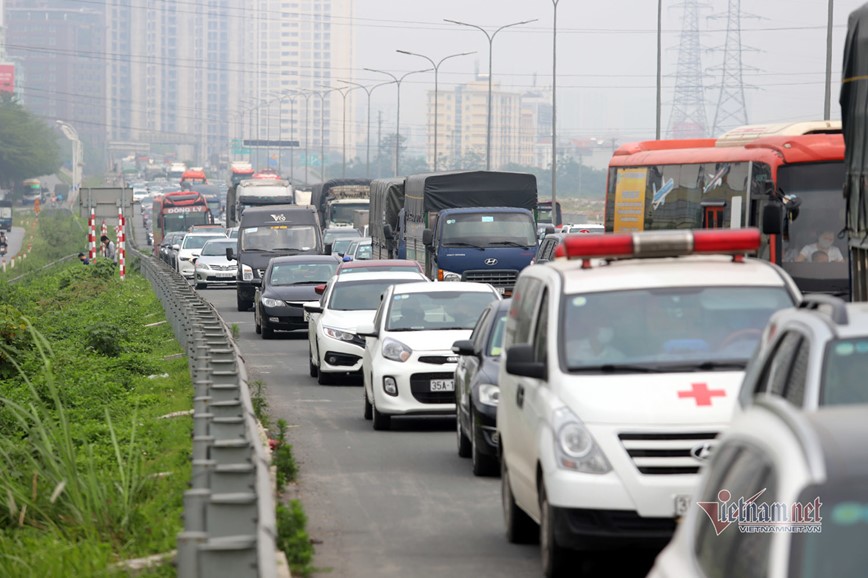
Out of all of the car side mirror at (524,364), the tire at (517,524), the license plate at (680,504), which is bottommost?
the tire at (517,524)

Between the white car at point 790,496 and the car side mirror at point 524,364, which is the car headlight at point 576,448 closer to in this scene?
the car side mirror at point 524,364

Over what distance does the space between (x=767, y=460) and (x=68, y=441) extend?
620 cm

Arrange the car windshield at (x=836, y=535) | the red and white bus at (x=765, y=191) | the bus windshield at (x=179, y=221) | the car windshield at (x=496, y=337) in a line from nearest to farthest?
1. the car windshield at (x=836, y=535)
2. the car windshield at (x=496, y=337)
3. the red and white bus at (x=765, y=191)
4. the bus windshield at (x=179, y=221)

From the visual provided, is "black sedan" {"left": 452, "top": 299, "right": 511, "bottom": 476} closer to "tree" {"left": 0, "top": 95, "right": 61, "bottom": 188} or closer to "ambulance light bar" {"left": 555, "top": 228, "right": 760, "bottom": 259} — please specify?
"ambulance light bar" {"left": 555, "top": 228, "right": 760, "bottom": 259}

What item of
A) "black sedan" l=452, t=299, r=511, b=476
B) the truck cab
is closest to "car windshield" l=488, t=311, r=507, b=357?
"black sedan" l=452, t=299, r=511, b=476

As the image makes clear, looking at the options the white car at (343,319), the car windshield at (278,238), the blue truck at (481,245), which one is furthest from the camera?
the car windshield at (278,238)

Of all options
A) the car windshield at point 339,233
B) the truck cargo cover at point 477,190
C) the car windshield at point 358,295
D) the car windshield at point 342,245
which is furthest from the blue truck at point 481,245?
the car windshield at point 339,233

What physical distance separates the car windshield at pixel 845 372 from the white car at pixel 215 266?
4677cm

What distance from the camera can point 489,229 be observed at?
34.2 m

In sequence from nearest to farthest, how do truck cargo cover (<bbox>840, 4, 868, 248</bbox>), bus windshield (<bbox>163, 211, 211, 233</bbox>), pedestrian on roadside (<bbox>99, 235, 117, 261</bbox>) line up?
truck cargo cover (<bbox>840, 4, 868, 248</bbox>)
pedestrian on roadside (<bbox>99, 235, 117, 261</bbox>)
bus windshield (<bbox>163, 211, 211, 233</bbox>)

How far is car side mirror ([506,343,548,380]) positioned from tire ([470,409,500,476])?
372 centimetres

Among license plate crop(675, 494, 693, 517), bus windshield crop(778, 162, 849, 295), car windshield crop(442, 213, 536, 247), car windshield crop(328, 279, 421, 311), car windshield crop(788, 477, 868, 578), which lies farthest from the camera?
car windshield crop(442, 213, 536, 247)

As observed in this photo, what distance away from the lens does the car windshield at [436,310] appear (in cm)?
1702

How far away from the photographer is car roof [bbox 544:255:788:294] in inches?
356
